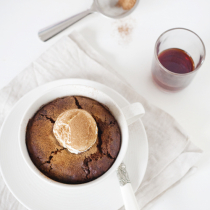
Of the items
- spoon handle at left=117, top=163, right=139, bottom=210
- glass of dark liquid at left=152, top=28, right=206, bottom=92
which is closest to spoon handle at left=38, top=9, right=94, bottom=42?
glass of dark liquid at left=152, top=28, right=206, bottom=92

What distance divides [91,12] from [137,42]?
1.17ft

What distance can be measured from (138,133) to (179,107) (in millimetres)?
392

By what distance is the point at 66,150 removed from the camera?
0.95 m

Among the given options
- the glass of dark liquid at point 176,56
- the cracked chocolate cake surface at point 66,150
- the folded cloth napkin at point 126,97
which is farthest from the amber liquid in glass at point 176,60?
the cracked chocolate cake surface at point 66,150

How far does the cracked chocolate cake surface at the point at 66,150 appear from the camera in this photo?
936 mm

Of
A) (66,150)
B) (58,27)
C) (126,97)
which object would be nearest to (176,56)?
(126,97)

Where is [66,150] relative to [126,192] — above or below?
above

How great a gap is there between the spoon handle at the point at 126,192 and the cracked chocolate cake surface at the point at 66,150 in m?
0.10

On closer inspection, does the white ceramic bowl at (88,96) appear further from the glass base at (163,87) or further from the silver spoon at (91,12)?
the silver spoon at (91,12)

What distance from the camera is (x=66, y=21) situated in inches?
58.1

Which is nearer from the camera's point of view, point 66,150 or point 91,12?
point 66,150

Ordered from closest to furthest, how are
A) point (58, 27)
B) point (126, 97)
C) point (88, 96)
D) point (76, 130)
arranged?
point (76, 130)
point (88, 96)
point (126, 97)
point (58, 27)

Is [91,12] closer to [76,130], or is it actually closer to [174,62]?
[174,62]

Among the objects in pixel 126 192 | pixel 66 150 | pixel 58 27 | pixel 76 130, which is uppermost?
pixel 58 27
